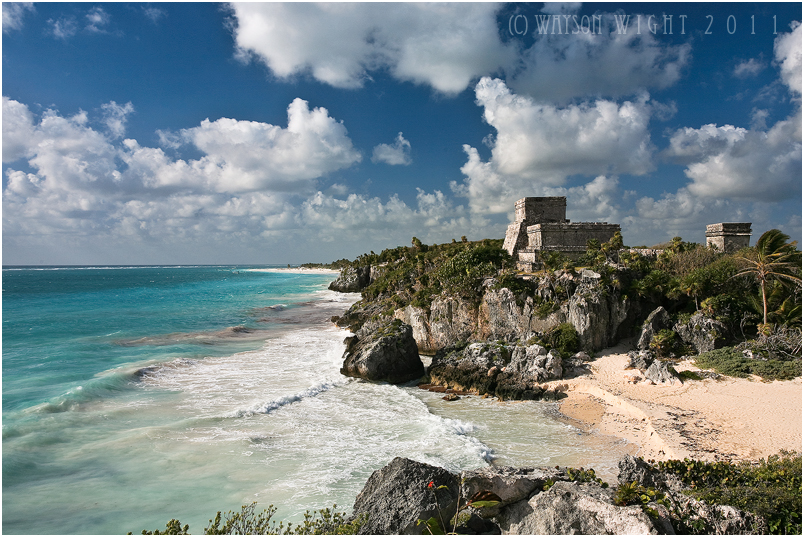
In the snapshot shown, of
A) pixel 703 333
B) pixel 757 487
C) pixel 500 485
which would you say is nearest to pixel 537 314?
pixel 703 333

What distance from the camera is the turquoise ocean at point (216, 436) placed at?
959 centimetres

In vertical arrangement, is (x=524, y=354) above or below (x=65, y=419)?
above

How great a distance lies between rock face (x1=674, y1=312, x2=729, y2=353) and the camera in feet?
55.4

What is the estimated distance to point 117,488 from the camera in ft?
33.3

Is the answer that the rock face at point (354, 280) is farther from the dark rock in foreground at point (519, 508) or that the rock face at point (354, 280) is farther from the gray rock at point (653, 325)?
the dark rock in foreground at point (519, 508)

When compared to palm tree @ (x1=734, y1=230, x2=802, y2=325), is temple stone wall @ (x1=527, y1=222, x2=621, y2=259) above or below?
above

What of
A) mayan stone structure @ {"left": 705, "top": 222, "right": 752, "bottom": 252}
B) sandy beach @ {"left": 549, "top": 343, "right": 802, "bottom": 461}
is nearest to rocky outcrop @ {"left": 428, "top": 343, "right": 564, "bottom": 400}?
sandy beach @ {"left": 549, "top": 343, "right": 802, "bottom": 461}

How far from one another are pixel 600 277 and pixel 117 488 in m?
19.3

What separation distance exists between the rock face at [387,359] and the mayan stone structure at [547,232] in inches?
409

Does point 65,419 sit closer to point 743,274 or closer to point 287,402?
point 287,402

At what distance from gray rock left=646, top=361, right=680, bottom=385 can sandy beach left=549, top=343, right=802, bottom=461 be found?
0.91 feet

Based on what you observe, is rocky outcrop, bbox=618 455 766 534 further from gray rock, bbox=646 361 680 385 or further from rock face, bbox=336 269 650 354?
rock face, bbox=336 269 650 354

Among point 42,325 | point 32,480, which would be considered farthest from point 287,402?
point 42,325

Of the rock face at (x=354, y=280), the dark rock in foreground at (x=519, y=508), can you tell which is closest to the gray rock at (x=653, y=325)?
the dark rock in foreground at (x=519, y=508)
